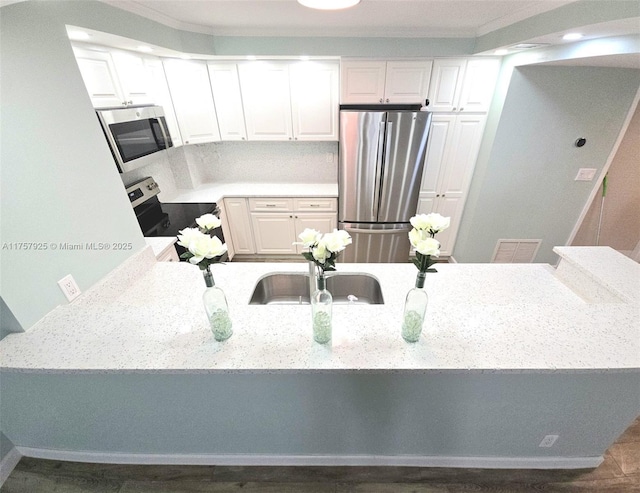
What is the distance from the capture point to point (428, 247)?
0.76m

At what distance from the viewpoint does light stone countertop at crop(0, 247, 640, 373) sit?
928 millimetres

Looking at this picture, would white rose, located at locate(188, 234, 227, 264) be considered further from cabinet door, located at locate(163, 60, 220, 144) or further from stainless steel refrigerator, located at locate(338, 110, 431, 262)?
cabinet door, located at locate(163, 60, 220, 144)

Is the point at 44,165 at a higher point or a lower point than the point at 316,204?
higher

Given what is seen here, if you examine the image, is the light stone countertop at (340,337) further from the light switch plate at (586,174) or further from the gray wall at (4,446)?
the light switch plate at (586,174)

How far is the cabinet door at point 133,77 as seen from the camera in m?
1.93

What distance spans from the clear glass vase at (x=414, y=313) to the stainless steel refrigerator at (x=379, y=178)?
197 centimetres

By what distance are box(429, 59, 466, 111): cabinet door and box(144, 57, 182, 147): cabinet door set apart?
2.60m

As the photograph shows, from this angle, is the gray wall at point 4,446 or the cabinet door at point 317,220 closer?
the gray wall at point 4,446

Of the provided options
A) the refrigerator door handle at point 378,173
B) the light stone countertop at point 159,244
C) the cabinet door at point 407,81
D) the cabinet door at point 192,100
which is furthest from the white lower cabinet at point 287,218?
the light stone countertop at point 159,244

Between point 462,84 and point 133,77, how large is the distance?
2.97 metres

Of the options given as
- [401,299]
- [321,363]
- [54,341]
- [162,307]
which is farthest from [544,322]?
[54,341]

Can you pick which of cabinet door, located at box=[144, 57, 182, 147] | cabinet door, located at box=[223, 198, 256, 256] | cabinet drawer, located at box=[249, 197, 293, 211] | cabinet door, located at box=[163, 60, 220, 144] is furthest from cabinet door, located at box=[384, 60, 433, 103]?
cabinet door, located at box=[144, 57, 182, 147]

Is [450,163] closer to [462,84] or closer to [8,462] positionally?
[462,84]

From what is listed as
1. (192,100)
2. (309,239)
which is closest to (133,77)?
(192,100)
